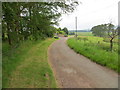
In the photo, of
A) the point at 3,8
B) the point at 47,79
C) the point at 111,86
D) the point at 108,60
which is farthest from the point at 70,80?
the point at 3,8

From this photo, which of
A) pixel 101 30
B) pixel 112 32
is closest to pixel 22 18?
pixel 112 32

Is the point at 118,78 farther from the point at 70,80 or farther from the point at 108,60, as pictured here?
the point at 70,80

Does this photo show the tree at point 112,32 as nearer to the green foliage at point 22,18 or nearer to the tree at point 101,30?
the tree at point 101,30

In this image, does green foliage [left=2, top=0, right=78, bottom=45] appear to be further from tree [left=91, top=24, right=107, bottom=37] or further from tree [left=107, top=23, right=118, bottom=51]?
tree [left=91, top=24, right=107, bottom=37]

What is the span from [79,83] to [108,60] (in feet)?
9.16

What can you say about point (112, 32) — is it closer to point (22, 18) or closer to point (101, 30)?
point (22, 18)

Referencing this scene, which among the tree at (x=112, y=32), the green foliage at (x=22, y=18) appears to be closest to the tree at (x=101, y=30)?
the tree at (x=112, y=32)

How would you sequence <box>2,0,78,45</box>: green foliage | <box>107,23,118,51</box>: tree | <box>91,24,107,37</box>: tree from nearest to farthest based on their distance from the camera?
<box>2,0,78,45</box>: green foliage, <box>107,23,118,51</box>: tree, <box>91,24,107,37</box>: tree

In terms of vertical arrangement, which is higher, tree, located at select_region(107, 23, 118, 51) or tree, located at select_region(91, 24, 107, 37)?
tree, located at select_region(91, 24, 107, 37)

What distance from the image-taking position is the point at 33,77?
407cm

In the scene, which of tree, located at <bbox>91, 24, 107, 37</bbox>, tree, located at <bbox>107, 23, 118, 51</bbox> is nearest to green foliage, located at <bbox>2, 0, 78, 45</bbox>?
tree, located at <bbox>107, 23, 118, 51</bbox>

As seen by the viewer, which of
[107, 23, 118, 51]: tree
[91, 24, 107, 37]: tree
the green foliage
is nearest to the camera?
the green foliage

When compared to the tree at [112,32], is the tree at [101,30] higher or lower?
higher

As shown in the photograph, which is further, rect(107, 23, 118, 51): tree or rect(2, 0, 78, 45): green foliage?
rect(107, 23, 118, 51): tree
